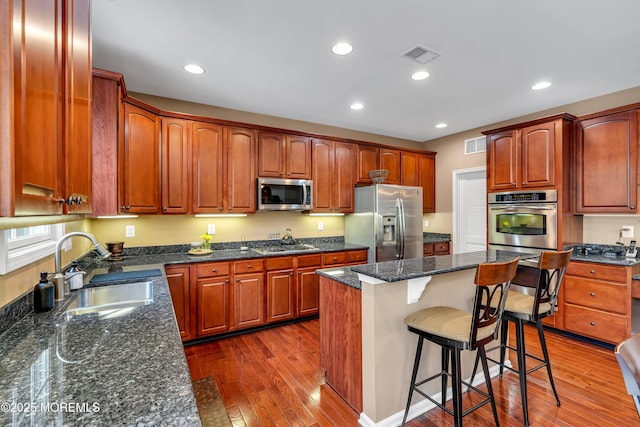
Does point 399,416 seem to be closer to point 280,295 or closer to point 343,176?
point 280,295

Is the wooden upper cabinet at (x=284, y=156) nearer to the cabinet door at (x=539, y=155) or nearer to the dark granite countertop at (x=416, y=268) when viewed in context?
the dark granite countertop at (x=416, y=268)

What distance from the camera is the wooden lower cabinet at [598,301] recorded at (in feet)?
9.59

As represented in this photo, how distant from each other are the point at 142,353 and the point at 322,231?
143 inches

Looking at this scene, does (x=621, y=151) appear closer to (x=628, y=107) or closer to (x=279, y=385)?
(x=628, y=107)

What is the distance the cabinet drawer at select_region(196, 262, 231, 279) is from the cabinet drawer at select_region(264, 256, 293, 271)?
0.47m

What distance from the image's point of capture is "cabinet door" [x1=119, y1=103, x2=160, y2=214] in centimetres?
270

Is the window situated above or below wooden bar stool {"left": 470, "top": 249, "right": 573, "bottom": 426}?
above

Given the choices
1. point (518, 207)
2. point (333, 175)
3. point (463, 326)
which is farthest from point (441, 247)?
point (463, 326)

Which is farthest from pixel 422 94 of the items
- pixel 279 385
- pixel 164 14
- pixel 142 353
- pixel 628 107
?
A: pixel 142 353

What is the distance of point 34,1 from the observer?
2.50ft

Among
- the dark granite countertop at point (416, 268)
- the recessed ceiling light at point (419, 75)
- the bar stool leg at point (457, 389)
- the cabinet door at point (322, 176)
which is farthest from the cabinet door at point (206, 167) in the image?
the bar stool leg at point (457, 389)

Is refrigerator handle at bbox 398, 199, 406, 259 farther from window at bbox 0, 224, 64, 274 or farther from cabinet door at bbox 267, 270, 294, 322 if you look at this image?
window at bbox 0, 224, 64, 274

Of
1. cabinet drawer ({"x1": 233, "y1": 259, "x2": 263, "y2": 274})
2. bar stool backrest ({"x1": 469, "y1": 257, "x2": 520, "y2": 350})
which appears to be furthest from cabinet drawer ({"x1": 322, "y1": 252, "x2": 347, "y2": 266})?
bar stool backrest ({"x1": 469, "y1": 257, "x2": 520, "y2": 350})

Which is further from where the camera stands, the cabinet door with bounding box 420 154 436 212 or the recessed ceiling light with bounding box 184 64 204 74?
the cabinet door with bounding box 420 154 436 212
